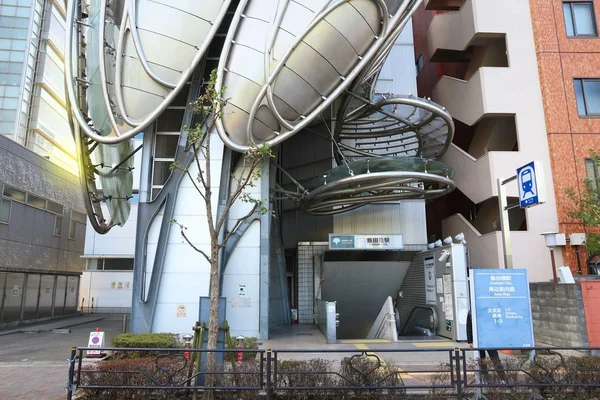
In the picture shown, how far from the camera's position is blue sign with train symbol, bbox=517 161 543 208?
9.40 meters

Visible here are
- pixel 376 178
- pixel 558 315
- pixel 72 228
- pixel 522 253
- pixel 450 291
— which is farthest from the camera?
pixel 72 228

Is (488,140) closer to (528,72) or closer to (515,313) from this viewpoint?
(528,72)

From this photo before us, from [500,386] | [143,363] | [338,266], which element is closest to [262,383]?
[143,363]

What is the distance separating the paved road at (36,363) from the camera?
27.8 feet

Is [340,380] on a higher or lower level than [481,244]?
lower

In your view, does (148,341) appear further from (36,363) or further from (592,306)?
(592,306)

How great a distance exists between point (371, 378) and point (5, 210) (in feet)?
68.1

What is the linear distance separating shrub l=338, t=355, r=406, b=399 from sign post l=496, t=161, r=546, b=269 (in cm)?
360

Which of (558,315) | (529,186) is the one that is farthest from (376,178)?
(558,315)

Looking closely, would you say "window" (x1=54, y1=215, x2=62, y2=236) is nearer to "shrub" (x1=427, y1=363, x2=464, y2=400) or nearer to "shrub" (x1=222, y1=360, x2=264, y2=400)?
"shrub" (x1=222, y1=360, x2=264, y2=400)

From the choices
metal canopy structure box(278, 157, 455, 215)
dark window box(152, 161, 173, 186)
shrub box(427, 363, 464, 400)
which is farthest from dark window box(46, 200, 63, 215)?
shrub box(427, 363, 464, 400)

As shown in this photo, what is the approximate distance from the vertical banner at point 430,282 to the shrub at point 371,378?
1075 cm

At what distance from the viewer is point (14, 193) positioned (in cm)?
2194

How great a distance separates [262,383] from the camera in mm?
7215
